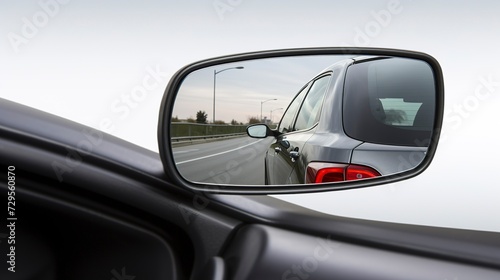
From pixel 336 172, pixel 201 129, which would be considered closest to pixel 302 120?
pixel 336 172

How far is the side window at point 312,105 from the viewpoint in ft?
4.39

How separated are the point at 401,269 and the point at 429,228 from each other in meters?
0.32

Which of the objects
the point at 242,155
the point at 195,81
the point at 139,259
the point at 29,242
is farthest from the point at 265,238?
the point at 29,242

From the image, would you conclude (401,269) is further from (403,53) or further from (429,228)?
(403,53)

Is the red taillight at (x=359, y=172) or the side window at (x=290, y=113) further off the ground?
the side window at (x=290, y=113)

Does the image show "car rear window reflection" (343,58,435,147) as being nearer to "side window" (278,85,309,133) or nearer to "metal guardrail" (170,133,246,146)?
"side window" (278,85,309,133)

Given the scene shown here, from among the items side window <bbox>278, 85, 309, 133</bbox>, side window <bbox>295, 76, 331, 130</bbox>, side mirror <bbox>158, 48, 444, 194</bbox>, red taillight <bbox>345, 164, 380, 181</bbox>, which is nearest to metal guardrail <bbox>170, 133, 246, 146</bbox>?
side mirror <bbox>158, 48, 444, 194</bbox>

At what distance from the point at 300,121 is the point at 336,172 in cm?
21

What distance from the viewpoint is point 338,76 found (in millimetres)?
1356

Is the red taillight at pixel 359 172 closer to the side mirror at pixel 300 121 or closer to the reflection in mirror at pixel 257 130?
the side mirror at pixel 300 121

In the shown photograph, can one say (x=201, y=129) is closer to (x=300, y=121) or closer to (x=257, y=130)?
(x=257, y=130)

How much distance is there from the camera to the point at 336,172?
49.6 inches

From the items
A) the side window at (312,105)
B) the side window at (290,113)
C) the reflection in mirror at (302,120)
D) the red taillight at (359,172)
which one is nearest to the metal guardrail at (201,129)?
the reflection in mirror at (302,120)

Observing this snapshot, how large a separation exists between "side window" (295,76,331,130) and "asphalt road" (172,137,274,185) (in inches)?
6.6
